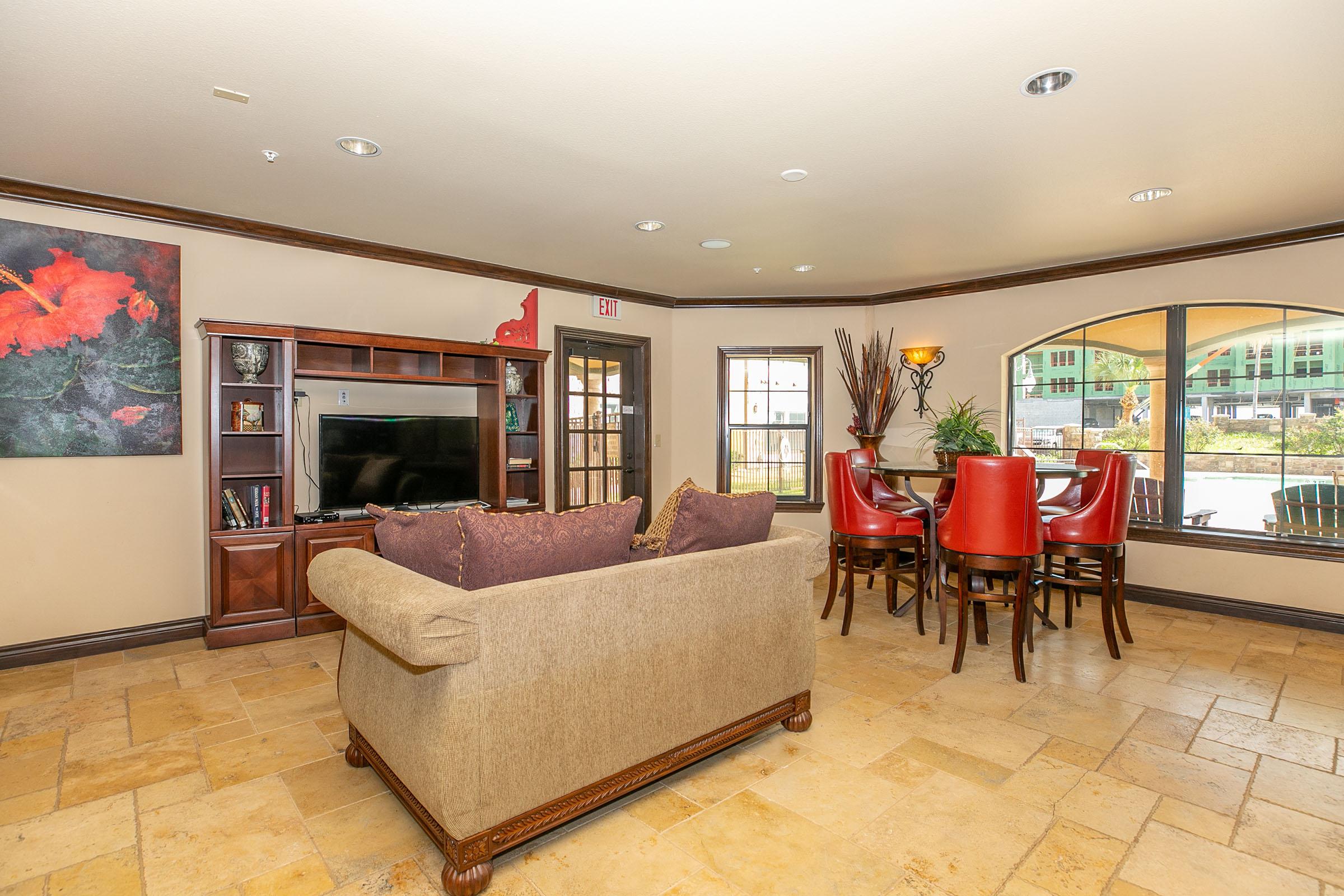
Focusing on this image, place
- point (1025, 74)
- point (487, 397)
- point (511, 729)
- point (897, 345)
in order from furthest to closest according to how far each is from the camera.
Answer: point (897, 345)
point (487, 397)
point (1025, 74)
point (511, 729)

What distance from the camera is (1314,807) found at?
2227mm

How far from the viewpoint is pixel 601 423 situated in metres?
6.13

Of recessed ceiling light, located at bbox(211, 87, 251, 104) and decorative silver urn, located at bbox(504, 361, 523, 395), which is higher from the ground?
recessed ceiling light, located at bbox(211, 87, 251, 104)

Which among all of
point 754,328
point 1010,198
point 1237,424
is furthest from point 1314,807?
point 754,328

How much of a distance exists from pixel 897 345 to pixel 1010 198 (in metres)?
2.66

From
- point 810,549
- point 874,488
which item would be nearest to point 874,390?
point 874,488

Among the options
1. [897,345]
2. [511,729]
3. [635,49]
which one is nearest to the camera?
[511,729]

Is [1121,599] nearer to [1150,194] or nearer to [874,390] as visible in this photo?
[1150,194]

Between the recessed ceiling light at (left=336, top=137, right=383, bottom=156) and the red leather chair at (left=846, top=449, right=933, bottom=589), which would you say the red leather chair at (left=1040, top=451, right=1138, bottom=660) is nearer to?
the red leather chair at (left=846, top=449, right=933, bottom=589)

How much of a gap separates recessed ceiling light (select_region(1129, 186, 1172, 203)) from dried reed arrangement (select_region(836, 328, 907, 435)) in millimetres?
2691

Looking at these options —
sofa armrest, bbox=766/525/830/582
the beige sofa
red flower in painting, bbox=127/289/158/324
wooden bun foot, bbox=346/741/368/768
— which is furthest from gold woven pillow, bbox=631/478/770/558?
red flower in painting, bbox=127/289/158/324

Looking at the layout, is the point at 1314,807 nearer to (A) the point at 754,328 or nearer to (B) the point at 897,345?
(B) the point at 897,345

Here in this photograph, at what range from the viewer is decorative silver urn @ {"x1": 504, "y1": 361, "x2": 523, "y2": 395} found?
16.5 ft

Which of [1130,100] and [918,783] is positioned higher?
[1130,100]
